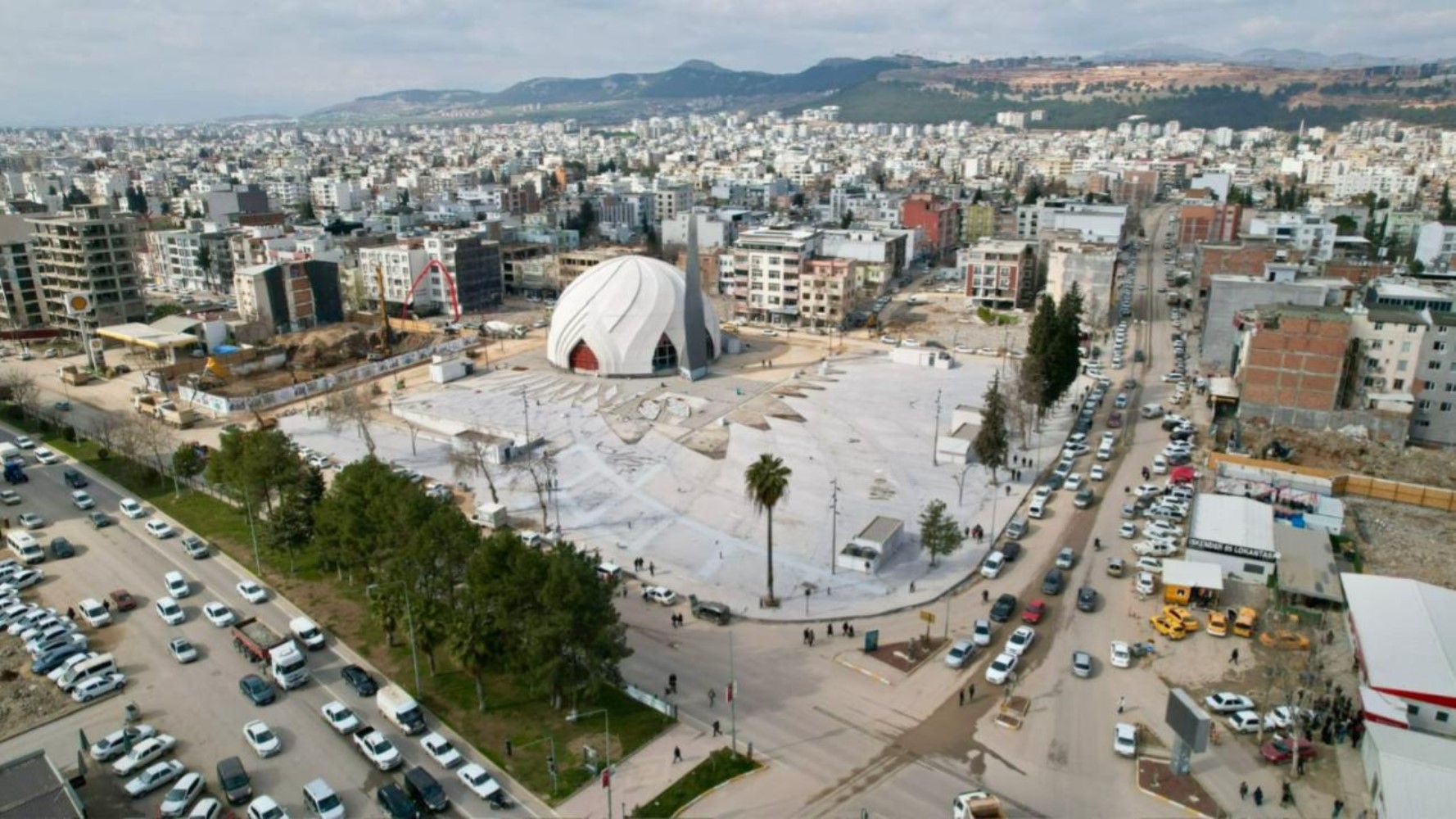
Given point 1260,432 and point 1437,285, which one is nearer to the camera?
point 1260,432

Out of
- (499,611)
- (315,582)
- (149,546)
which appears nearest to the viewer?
(499,611)

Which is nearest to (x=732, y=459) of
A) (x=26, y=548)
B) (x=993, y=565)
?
(x=993, y=565)

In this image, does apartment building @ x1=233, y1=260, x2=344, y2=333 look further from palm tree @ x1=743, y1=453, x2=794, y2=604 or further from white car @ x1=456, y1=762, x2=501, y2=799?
white car @ x1=456, y1=762, x2=501, y2=799

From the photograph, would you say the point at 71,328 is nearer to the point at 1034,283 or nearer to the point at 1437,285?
the point at 1034,283

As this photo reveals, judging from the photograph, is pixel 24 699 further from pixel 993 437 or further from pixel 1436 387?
pixel 1436 387

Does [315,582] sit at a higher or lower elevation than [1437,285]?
lower

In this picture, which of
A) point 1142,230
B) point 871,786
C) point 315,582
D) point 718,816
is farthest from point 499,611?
point 1142,230

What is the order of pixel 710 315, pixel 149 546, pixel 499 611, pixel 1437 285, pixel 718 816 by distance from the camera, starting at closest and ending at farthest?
pixel 718 816 → pixel 499 611 → pixel 149 546 → pixel 1437 285 → pixel 710 315
